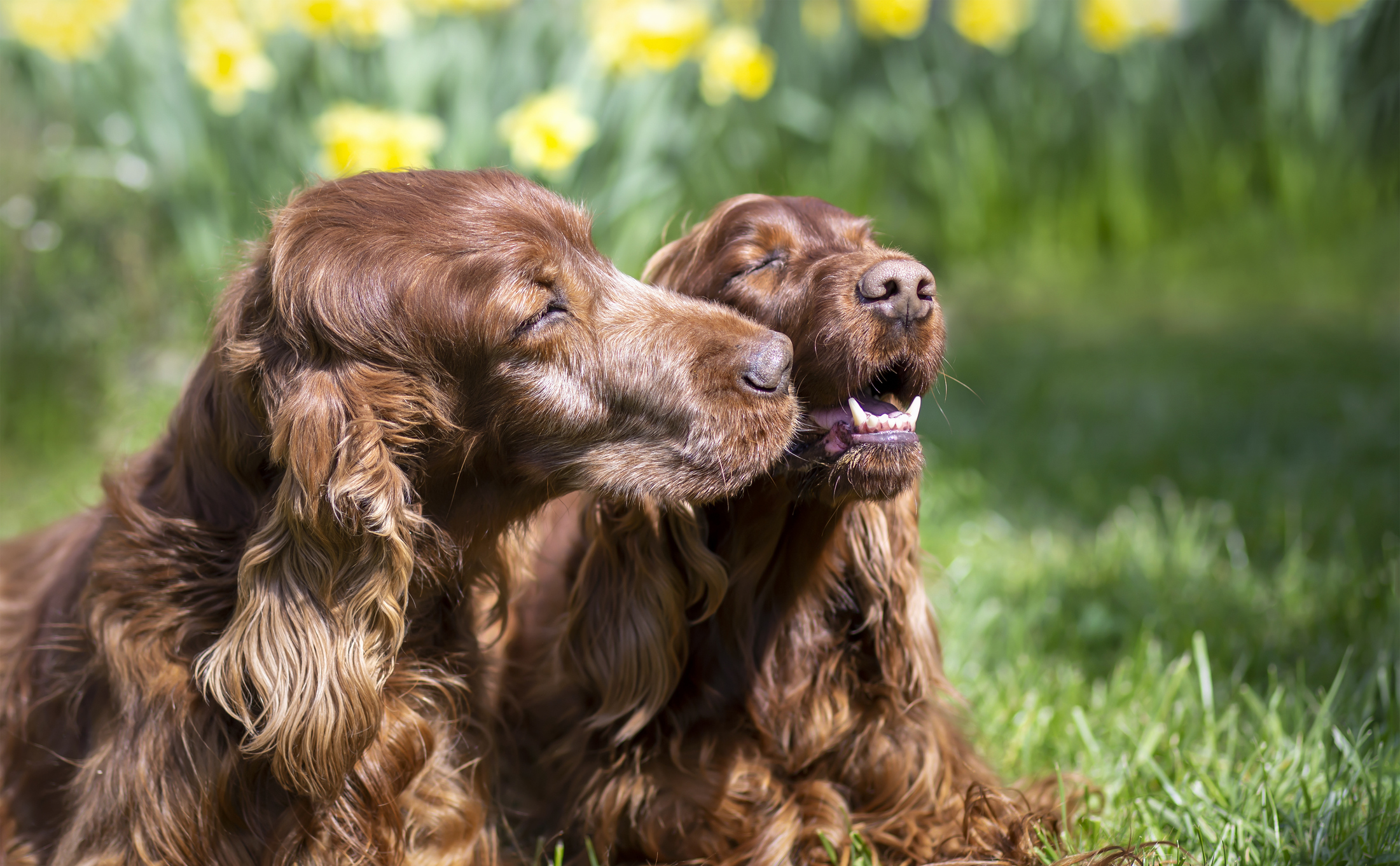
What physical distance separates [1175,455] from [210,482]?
3810mm

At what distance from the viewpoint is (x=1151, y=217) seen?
667 cm

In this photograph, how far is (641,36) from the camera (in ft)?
17.0

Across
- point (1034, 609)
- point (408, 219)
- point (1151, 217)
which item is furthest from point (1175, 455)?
point (408, 219)

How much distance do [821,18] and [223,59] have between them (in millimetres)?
3366

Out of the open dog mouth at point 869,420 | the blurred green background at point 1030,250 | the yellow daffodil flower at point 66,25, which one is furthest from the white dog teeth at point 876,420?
the yellow daffodil flower at point 66,25

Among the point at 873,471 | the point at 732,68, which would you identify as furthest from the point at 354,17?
the point at 873,471

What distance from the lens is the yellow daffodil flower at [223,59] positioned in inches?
197

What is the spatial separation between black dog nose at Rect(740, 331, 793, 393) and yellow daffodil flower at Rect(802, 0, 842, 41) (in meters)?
5.01

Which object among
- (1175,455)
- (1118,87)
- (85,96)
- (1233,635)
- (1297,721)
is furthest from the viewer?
(1118,87)

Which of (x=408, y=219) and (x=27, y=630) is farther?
(x=27, y=630)

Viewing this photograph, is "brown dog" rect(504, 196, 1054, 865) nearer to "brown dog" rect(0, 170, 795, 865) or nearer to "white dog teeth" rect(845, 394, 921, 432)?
"white dog teeth" rect(845, 394, 921, 432)

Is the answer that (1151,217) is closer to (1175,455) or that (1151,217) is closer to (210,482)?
(1175,455)

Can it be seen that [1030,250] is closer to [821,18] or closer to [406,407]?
[821,18]

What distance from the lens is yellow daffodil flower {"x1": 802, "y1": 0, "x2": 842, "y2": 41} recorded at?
6855 mm
